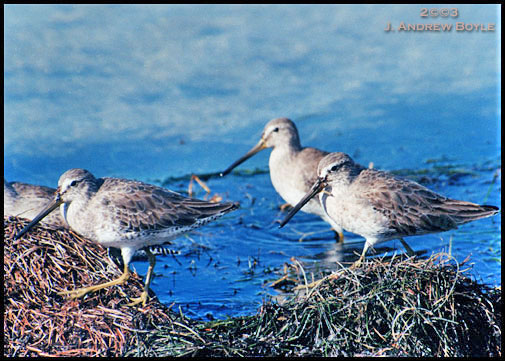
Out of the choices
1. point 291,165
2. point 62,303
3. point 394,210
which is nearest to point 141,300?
point 62,303

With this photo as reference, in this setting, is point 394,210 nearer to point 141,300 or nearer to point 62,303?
point 141,300

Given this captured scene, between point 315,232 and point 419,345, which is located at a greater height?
point 315,232

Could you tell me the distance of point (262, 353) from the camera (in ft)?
16.5

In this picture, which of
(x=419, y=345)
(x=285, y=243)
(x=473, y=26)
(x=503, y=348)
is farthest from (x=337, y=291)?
(x=473, y=26)

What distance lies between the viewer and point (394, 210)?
680 cm

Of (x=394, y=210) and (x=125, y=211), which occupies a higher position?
(x=125, y=211)

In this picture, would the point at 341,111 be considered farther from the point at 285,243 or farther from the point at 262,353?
the point at 262,353

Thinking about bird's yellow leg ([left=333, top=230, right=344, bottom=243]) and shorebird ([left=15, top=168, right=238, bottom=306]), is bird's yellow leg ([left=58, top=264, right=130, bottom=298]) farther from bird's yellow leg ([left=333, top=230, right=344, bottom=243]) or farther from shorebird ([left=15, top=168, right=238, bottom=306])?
bird's yellow leg ([left=333, top=230, right=344, bottom=243])

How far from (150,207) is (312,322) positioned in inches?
89.3

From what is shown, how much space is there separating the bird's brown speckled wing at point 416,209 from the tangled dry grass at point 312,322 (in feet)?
4.32

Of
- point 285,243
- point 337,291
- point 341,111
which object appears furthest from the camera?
point 341,111

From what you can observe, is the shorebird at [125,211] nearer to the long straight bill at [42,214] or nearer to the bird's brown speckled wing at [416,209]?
the long straight bill at [42,214]

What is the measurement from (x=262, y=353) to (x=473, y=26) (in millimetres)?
10144

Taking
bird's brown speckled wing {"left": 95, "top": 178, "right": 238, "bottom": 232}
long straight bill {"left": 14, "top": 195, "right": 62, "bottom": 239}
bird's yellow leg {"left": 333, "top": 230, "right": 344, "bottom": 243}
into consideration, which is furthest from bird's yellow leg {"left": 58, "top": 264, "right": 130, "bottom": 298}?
bird's yellow leg {"left": 333, "top": 230, "right": 344, "bottom": 243}
